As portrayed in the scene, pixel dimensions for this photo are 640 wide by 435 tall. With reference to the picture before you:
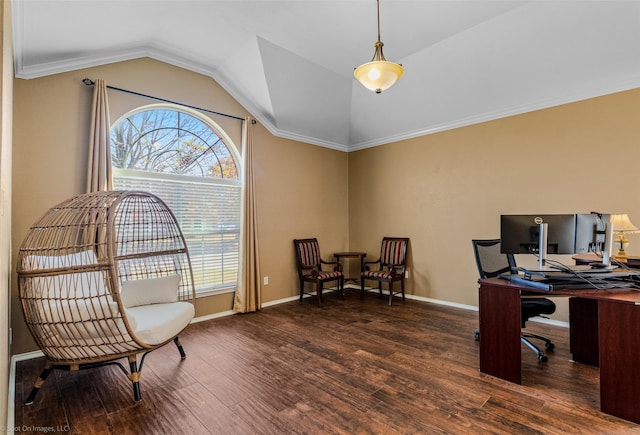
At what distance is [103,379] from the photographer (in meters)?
2.62

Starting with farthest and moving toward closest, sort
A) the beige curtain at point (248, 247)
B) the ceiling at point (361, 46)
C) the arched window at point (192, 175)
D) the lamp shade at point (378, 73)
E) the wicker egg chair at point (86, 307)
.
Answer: the beige curtain at point (248, 247), the arched window at point (192, 175), the ceiling at point (361, 46), the lamp shade at point (378, 73), the wicker egg chair at point (86, 307)

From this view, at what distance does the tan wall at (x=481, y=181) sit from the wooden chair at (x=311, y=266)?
1.02m

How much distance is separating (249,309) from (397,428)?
2891 millimetres

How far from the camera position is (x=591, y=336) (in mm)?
2781

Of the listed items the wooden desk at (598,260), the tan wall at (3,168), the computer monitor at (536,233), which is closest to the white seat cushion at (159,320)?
the tan wall at (3,168)

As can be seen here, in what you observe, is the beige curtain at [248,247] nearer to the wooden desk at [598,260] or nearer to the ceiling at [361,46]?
the ceiling at [361,46]

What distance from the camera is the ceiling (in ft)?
9.60

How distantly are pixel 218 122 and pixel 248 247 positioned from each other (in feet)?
5.89

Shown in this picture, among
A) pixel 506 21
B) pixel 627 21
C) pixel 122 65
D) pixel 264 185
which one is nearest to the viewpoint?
pixel 627 21

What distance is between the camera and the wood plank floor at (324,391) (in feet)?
6.55

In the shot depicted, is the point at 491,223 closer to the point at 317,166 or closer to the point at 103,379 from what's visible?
the point at 317,166

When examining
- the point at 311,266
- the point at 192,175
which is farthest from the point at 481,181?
the point at 192,175

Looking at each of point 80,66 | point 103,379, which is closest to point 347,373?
point 103,379

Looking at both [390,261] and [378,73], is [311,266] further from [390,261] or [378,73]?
[378,73]
